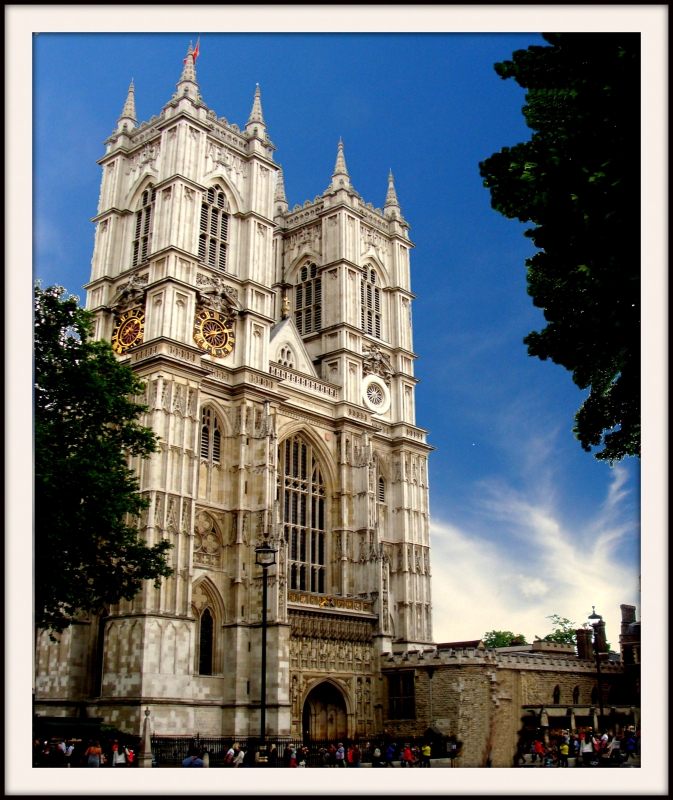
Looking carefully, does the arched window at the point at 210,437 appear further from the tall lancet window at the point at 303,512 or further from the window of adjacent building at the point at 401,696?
the window of adjacent building at the point at 401,696

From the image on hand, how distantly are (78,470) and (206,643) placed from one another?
15536 millimetres

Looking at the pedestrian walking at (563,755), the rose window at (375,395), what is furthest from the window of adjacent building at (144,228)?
the pedestrian walking at (563,755)

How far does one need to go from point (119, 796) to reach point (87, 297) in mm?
36379

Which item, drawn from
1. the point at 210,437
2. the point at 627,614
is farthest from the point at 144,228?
the point at 627,614

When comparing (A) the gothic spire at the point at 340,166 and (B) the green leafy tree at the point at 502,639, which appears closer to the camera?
(A) the gothic spire at the point at 340,166

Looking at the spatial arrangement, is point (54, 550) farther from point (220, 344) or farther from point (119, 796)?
point (220, 344)

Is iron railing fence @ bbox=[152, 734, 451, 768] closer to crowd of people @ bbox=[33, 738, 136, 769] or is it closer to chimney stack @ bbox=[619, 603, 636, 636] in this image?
crowd of people @ bbox=[33, 738, 136, 769]

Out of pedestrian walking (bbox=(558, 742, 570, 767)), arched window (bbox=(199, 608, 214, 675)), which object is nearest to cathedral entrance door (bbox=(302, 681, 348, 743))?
arched window (bbox=(199, 608, 214, 675))

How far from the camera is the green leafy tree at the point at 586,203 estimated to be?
14078 mm

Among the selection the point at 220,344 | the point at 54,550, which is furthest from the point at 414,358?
the point at 54,550

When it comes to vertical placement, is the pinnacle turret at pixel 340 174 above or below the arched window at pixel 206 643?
above

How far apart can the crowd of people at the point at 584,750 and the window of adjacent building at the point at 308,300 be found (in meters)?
27.8

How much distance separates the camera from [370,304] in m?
54.3
